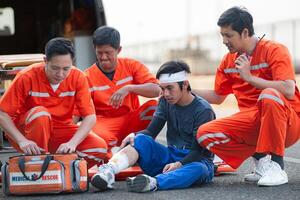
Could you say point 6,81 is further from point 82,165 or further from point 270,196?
Answer: point 270,196

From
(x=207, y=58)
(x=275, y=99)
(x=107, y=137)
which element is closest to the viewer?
(x=275, y=99)

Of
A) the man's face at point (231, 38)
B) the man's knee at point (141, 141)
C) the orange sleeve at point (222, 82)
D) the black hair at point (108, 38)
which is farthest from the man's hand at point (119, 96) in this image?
the man's face at point (231, 38)

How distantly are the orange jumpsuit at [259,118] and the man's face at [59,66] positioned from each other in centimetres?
94

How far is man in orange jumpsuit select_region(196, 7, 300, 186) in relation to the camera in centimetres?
491

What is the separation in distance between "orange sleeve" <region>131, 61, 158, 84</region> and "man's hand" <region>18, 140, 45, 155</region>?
1361 millimetres

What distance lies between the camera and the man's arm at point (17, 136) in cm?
500

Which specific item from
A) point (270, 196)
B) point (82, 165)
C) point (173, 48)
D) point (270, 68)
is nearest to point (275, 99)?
point (270, 68)

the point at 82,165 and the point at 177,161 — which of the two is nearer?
the point at 82,165

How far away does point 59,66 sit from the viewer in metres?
5.07

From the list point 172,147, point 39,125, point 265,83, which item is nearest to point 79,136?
point 39,125

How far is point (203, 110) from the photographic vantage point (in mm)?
5191

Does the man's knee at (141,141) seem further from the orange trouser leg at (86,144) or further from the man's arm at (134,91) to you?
the man's arm at (134,91)

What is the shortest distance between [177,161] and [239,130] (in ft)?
1.50

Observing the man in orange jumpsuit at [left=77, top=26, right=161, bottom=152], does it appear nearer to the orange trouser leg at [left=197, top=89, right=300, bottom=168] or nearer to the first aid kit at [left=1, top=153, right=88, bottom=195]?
the orange trouser leg at [left=197, top=89, right=300, bottom=168]
